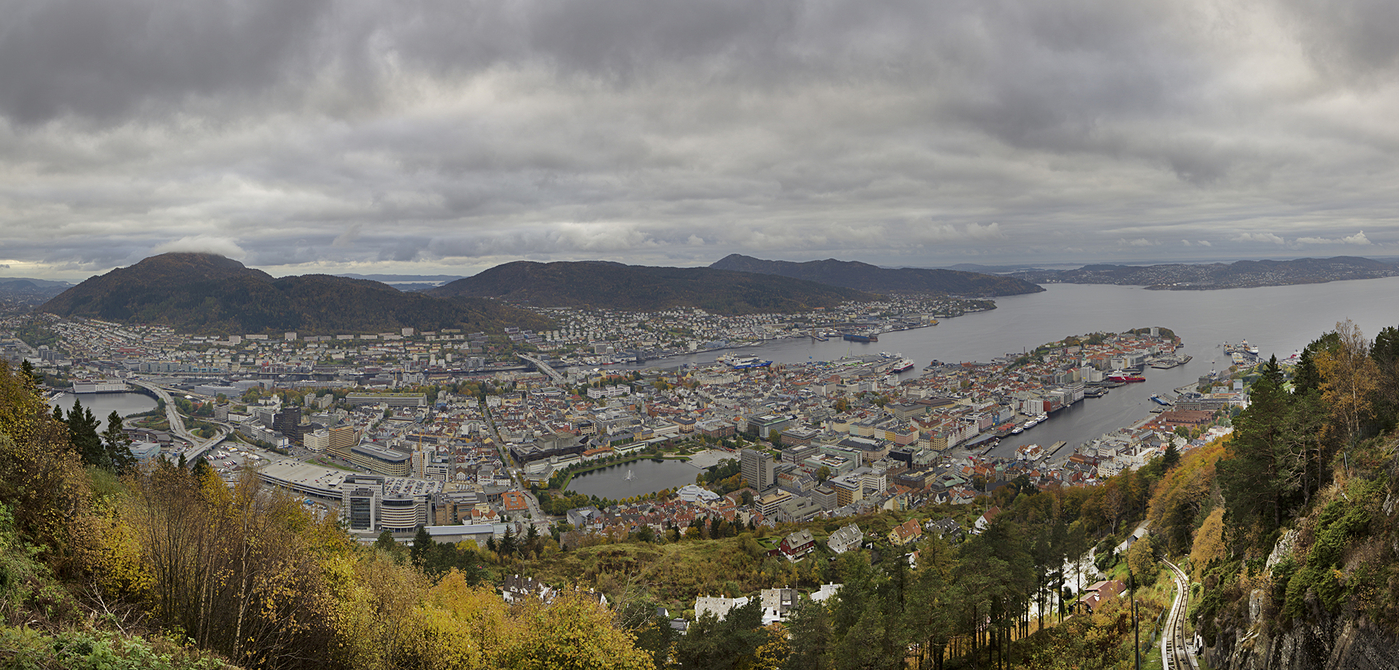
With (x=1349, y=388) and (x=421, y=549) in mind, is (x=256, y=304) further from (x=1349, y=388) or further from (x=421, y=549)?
(x=1349, y=388)

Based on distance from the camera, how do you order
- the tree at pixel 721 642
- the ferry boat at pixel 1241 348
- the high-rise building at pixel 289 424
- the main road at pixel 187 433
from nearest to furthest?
the tree at pixel 721 642, the main road at pixel 187 433, the high-rise building at pixel 289 424, the ferry boat at pixel 1241 348

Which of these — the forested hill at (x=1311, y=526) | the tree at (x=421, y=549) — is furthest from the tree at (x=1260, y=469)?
the tree at (x=421, y=549)

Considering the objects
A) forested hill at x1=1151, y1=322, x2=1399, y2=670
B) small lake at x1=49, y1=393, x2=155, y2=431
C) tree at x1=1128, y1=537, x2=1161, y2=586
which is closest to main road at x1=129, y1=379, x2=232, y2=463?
small lake at x1=49, y1=393, x2=155, y2=431

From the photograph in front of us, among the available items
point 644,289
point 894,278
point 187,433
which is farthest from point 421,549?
point 894,278

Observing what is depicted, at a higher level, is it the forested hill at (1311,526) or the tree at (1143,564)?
the forested hill at (1311,526)

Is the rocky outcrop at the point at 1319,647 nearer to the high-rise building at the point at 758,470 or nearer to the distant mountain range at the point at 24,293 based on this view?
the high-rise building at the point at 758,470

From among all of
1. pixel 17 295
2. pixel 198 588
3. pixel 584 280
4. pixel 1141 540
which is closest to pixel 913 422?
pixel 1141 540
